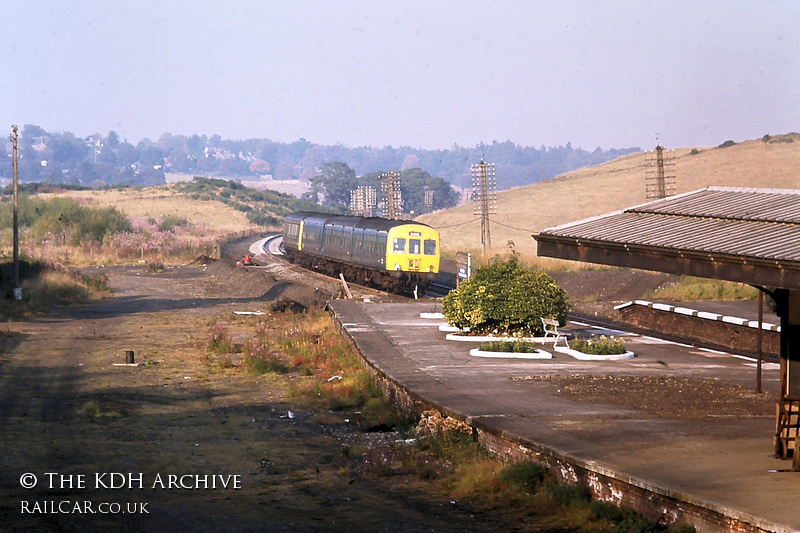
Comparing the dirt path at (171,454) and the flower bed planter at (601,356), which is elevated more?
the flower bed planter at (601,356)

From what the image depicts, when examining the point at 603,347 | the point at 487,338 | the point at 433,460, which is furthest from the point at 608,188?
the point at 433,460

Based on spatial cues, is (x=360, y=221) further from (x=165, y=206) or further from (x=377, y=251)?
(x=165, y=206)

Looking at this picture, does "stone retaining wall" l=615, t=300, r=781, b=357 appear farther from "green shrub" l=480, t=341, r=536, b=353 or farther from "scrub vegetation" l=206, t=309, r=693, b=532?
"scrub vegetation" l=206, t=309, r=693, b=532

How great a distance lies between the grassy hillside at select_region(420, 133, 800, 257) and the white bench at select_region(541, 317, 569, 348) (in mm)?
64412

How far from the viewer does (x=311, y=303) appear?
1367 inches

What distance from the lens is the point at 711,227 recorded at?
12938mm

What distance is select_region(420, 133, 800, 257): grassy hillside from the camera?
101 metres

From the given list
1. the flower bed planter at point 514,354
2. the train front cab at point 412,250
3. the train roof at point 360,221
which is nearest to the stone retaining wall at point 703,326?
the flower bed planter at point 514,354

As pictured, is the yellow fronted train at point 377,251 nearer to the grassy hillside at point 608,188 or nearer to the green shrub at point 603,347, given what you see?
the green shrub at point 603,347

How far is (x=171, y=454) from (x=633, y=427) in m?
5.94

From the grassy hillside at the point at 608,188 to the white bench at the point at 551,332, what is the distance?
64412 mm

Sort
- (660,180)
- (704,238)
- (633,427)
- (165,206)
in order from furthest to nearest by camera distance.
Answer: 1. (165,206)
2. (660,180)
3. (633,427)
4. (704,238)

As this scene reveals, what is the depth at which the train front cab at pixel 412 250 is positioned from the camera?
37.9 meters

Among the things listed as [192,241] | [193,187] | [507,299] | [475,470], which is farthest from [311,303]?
[193,187]
